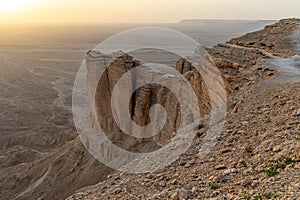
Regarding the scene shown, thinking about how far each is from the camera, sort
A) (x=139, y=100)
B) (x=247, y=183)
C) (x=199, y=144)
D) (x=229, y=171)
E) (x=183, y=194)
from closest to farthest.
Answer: (x=247, y=183) → (x=183, y=194) → (x=229, y=171) → (x=199, y=144) → (x=139, y=100)

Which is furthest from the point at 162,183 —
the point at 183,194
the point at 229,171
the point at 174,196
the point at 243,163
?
the point at 243,163

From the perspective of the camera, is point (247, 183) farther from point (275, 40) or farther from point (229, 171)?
point (275, 40)

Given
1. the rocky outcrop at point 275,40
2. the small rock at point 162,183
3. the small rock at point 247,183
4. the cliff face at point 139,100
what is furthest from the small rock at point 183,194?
the rocky outcrop at point 275,40

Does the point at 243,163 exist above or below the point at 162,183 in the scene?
above

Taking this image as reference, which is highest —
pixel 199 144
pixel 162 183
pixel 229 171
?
pixel 229 171

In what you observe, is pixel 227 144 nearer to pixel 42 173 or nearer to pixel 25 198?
pixel 25 198

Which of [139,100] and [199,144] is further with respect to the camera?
[139,100]

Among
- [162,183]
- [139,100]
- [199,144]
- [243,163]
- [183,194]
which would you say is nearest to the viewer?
[183,194]

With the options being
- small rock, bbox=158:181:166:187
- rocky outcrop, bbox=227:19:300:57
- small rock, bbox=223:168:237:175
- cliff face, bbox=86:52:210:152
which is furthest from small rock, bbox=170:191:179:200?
rocky outcrop, bbox=227:19:300:57

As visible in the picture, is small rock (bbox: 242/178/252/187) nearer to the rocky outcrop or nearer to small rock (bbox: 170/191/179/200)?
small rock (bbox: 170/191/179/200)
